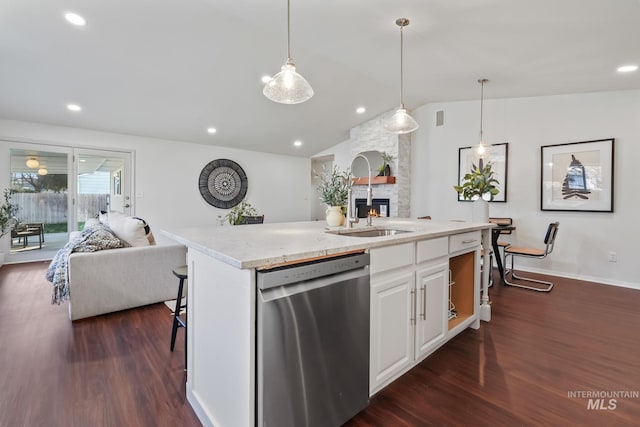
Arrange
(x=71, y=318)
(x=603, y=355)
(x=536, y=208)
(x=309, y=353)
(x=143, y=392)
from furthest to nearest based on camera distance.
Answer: (x=536, y=208) → (x=71, y=318) → (x=603, y=355) → (x=143, y=392) → (x=309, y=353)

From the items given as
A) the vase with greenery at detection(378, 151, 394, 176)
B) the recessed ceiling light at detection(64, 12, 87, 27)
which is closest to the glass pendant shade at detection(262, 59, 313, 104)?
the recessed ceiling light at detection(64, 12, 87, 27)

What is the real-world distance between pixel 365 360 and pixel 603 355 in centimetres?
199

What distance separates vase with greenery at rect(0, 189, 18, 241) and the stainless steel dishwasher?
18.2 feet

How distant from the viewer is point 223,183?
7.20 metres

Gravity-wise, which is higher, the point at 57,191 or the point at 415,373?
the point at 57,191

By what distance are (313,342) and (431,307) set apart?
42.6 inches

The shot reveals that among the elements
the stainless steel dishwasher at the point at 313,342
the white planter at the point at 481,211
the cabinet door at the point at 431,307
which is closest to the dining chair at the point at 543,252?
the white planter at the point at 481,211

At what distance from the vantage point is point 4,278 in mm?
4125

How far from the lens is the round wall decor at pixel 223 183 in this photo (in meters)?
6.92

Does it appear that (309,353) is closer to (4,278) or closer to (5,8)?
(5,8)

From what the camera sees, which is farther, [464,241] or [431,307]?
[464,241]

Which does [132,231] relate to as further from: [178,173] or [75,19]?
[178,173]

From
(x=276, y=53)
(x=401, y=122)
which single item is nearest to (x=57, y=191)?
(x=276, y=53)

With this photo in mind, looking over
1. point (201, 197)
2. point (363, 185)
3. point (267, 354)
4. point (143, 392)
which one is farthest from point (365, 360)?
point (201, 197)
